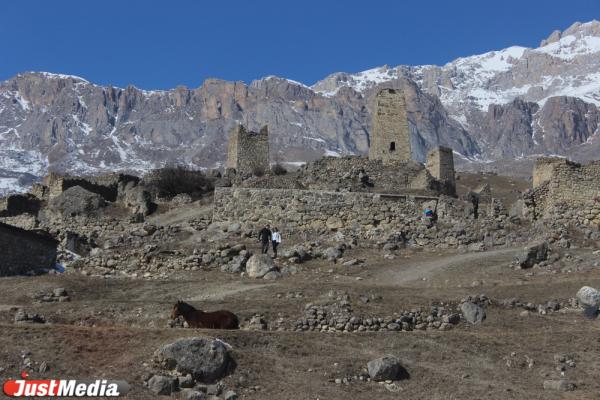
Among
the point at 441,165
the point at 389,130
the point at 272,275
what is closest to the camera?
the point at 272,275

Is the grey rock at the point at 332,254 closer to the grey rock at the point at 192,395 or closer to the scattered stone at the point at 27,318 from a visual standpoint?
the scattered stone at the point at 27,318

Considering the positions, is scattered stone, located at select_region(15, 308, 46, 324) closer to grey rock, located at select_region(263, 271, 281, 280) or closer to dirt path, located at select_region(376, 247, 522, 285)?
grey rock, located at select_region(263, 271, 281, 280)

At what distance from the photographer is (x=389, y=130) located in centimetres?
4138

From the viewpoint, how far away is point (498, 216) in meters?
26.2

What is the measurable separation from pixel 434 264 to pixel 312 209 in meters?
5.85

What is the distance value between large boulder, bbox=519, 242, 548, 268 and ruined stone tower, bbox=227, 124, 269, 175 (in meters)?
26.6

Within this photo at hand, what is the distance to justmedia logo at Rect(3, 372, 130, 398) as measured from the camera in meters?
11.2

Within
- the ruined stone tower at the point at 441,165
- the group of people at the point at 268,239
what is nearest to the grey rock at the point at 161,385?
the group of people at the point at 268,239

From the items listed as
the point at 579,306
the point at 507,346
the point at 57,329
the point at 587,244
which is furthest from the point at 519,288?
the point at 57,329

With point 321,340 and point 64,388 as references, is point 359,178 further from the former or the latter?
point 64,388

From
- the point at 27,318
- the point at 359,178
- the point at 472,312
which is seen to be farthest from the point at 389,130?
the point at 27,318

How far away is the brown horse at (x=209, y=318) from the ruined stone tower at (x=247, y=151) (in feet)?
103

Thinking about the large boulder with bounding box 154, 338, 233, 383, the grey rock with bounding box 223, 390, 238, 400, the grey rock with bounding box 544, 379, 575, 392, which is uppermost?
the large boulder with bounding box 154, 338, 233, 383

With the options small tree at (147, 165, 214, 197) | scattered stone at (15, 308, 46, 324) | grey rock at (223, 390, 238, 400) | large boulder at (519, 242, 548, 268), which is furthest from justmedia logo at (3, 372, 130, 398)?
small tree at (147, 165, 214, 197)
